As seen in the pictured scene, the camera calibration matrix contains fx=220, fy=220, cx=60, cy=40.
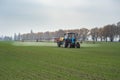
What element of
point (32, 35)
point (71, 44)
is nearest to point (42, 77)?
point (71, 44)

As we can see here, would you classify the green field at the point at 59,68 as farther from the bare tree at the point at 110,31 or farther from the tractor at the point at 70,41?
the bare tree at the point at 110,31

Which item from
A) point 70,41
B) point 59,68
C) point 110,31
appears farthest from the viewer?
point 110,31

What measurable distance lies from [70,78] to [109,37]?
98349 mm

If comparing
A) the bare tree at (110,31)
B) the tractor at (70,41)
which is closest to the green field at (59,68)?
the tractor at (70,41)

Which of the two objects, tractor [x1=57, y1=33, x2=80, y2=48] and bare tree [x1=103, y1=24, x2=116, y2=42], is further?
bare tree [x1=103, y1=24, x2=116, y2=42]

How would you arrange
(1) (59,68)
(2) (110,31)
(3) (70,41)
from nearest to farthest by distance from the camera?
(1) (59,68)
(3) (70,41)
(2) (110,31)

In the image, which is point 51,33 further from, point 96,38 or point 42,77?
point 42,77

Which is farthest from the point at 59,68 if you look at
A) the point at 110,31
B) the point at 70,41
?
the point at 110,31

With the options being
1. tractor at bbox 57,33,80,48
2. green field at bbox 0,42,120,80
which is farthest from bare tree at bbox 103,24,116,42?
green field at bbox 0,42,120,80

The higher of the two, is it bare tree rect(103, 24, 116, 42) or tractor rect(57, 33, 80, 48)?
bare tree rect(103, 24, 116, 42)

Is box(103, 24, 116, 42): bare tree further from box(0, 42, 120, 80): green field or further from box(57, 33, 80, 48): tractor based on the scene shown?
box(0, 42, 120, 80): green field

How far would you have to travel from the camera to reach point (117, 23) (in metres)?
106

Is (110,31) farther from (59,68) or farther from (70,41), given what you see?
(59,68)

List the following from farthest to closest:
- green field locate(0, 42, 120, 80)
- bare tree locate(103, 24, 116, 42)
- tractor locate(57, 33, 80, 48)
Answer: bare tree locate(103, 24, 116, 42) < tractor locate(57, 33, 80, 48) < green field locate(0, 42, 120, 80)
